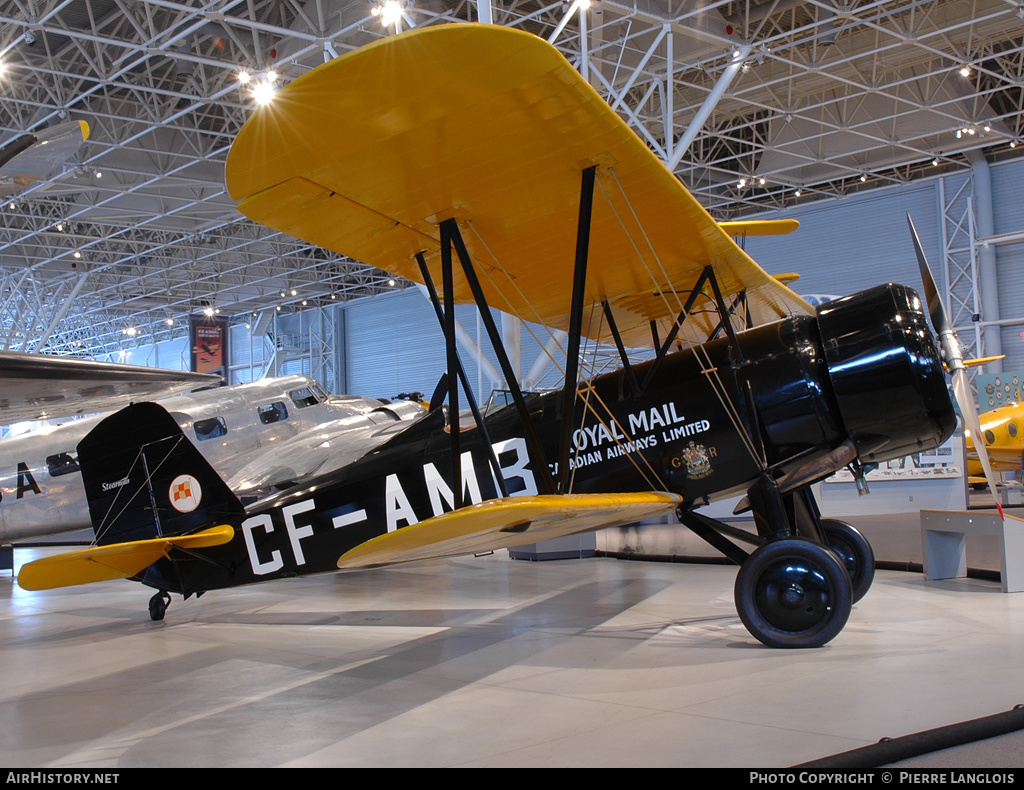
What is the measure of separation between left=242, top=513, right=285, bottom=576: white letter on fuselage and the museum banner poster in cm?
1965

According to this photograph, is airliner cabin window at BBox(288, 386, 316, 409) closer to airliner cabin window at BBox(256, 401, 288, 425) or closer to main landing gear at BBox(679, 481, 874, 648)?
airliner cabin window at BBox(256, 401, 288, 425)

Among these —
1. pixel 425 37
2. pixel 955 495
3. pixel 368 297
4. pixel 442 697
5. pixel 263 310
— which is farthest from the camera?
pixel 263 310

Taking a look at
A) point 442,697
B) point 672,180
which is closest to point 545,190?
point 672,180

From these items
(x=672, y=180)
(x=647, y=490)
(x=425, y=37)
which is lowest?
(x=647, y=490)

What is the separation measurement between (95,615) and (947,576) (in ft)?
25.6

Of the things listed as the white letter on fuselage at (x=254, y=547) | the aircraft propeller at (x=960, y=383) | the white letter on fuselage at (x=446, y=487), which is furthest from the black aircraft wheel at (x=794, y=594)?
the white letter on fuselage at (x=254, y=547)

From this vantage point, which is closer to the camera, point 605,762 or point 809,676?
point 605,762

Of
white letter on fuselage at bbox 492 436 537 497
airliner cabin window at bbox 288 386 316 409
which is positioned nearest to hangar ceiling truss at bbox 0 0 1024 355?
airliner cabin window at bbox 288 386 316 409

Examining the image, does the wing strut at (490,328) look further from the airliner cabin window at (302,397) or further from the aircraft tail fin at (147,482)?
the airliner cabin window at (302,397)

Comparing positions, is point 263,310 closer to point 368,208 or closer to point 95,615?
point 95,615

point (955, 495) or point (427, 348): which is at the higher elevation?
point (427, 348)

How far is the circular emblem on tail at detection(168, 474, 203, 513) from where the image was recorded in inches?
242

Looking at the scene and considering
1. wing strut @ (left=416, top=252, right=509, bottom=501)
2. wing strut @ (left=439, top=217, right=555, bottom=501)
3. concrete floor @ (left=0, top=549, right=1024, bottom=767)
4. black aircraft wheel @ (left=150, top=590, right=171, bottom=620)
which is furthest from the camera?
black aircraft wheel @ (left=150, top=590, right=171, bottom=620)

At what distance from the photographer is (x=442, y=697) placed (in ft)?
12.5
